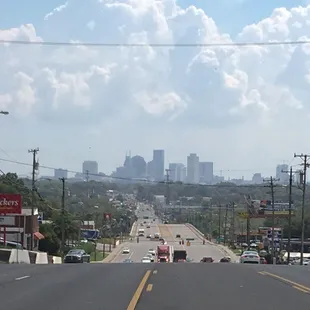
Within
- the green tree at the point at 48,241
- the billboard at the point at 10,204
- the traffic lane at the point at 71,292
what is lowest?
the green tree at the point at 48,241

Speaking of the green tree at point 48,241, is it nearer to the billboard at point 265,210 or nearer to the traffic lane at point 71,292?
the billboard at point 265,210

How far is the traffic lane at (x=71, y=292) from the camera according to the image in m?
16.5

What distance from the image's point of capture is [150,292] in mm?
19922

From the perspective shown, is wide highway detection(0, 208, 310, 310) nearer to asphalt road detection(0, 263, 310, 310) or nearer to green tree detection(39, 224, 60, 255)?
asphalt road detection(0, 263, 310, 310)

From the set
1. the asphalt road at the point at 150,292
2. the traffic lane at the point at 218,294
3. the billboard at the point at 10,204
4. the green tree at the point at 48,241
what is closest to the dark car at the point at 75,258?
the billboard at the point at 10,204

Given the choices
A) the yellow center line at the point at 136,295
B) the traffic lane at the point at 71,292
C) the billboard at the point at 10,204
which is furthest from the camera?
the billboard at the point at 10,204

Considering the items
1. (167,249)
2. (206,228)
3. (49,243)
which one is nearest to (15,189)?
(49,243)

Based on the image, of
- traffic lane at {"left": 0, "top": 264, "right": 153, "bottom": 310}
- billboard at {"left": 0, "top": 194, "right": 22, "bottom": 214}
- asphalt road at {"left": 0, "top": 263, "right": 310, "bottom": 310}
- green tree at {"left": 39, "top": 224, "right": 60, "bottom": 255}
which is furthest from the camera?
green tree at {"left": 39, "top": 224, "right": 60, "bottom": 255}

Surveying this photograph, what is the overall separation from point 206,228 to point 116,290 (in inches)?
6488

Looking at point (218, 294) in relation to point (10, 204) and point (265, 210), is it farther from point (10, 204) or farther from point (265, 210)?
point (265, 210)

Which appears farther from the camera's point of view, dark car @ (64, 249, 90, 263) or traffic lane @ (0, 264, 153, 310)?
dark car @ (64, 249, 90, 263)

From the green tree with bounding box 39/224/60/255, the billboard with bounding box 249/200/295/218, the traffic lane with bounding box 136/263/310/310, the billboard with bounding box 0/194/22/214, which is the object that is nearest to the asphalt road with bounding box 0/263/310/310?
the traffic lane with bounding box 136/263/310/310

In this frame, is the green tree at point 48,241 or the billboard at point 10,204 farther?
the green tree at point 48,241

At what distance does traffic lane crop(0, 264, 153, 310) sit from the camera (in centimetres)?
1645
